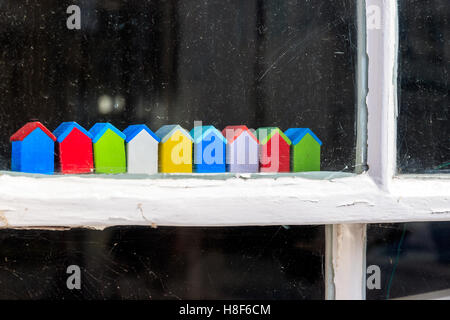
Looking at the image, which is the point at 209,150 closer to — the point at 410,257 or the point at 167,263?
the point at 167,263

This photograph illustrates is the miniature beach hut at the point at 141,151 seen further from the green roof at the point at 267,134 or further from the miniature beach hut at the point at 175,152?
the green roof at the point at 267,134

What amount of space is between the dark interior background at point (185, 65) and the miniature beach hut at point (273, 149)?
0.02 m

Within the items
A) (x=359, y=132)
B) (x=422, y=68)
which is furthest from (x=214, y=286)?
(x=422, y=68)

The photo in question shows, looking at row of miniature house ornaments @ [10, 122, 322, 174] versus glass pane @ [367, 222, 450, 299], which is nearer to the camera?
row of miniature house ornaments @ [10, 122, 322, 174]

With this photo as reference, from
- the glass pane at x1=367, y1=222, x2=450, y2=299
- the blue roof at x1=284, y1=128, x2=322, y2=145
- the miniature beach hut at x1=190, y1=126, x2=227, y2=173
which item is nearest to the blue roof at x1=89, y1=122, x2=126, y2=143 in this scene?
the miniature beach hut at x1=190, y1=126, x2=227, y2=173

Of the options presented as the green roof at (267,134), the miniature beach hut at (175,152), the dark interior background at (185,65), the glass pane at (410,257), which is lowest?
the glass pane at (410,257)

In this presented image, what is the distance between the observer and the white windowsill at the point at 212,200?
22.8 inches

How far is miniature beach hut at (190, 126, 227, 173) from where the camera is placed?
2.11 ft

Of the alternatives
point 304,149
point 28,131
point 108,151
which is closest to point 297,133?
point 304,149

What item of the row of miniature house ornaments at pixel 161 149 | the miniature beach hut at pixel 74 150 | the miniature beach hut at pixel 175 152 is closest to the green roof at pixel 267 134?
the row of miniature house ornaments at pixel 161 149

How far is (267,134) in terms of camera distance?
2.22 ft

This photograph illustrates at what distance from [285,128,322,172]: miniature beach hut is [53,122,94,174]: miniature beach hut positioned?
0.28 metres

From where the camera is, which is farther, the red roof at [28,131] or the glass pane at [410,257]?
the glass pane at [410,257]

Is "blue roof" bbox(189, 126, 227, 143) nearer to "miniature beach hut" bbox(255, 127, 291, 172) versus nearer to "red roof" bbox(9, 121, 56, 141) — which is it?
"miniature beach hut" bbox(255, 127, 291, 172)
